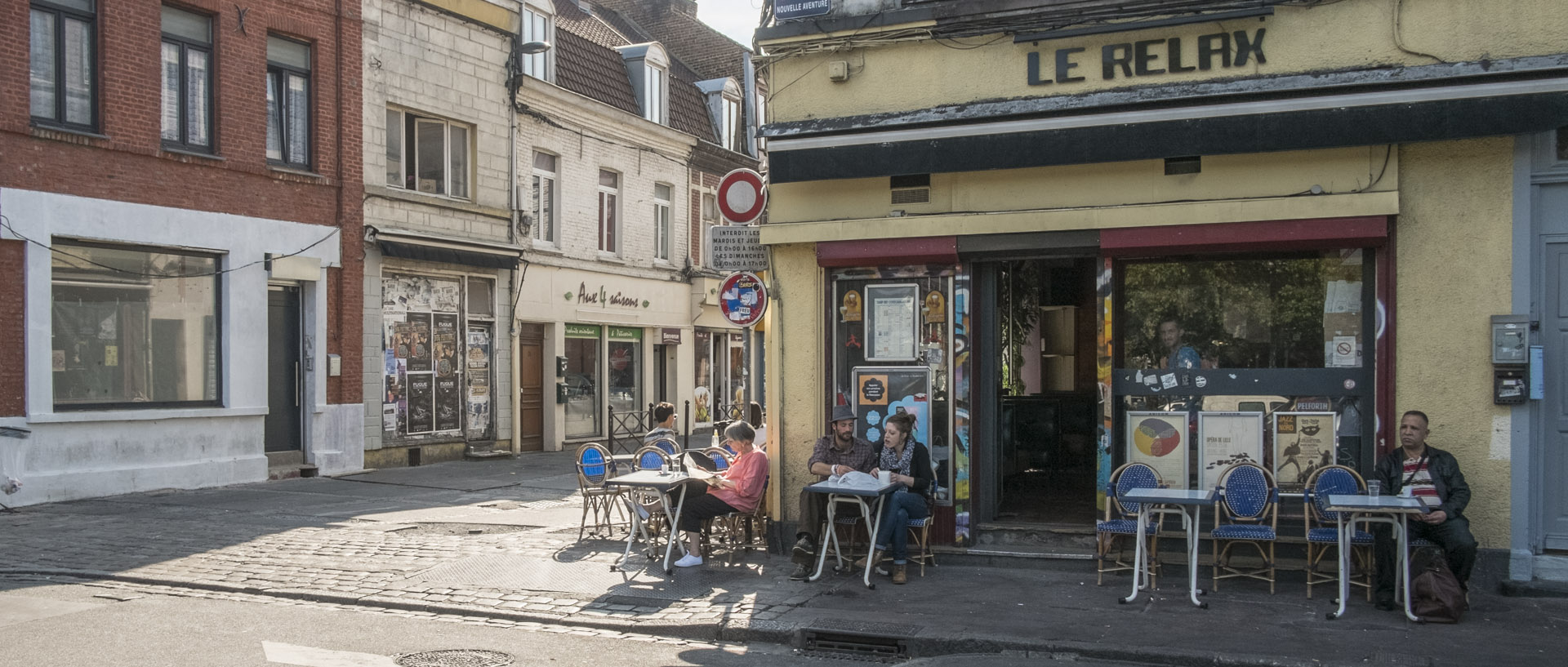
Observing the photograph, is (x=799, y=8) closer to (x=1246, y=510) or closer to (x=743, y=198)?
(x=743, y=198)

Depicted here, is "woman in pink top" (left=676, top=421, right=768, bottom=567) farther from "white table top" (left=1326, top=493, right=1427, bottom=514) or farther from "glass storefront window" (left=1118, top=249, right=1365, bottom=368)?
"white table top" (left=1326, top=493, right=1427, bottom=514)

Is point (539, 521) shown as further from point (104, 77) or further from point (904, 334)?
point (104, 77)

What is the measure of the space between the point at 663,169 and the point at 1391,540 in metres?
20.6

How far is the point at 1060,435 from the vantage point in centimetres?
1428

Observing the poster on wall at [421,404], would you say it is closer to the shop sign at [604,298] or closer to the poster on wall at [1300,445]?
the shop sign at [604,298]

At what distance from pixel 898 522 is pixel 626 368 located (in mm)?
17356

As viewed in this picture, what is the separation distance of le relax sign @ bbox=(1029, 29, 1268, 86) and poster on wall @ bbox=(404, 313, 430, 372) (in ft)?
40.8

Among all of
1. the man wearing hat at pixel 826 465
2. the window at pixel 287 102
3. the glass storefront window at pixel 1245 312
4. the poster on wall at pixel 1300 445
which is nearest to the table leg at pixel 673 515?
the man wearing hat at pixel 826 465

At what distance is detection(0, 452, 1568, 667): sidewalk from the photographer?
741 centimetres

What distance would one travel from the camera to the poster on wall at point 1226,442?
31.1 feet

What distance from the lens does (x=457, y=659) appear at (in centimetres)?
704

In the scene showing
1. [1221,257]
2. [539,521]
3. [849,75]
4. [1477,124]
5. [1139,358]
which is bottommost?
[539,521]

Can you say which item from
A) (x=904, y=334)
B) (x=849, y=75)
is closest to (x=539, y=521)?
(x=904, y=334)

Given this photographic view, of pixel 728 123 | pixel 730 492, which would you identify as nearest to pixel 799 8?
pixel 730 492
